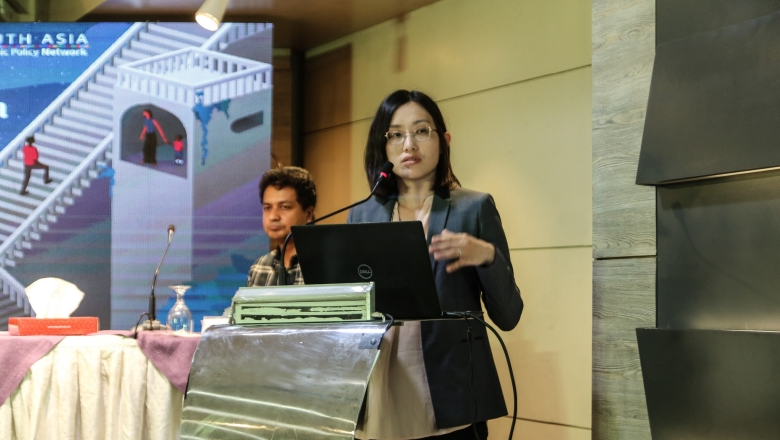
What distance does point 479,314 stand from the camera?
1.68 m

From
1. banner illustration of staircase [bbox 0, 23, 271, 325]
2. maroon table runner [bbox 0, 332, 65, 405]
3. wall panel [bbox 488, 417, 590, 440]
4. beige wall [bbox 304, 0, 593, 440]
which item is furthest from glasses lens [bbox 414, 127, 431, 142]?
banner illustration of staircase [bbox 0, 23, 271, 325]

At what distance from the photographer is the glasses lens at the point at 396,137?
6.15 feet

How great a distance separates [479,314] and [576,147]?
6.92 ft

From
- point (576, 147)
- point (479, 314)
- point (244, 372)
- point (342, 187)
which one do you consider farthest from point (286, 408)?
point (342, 187)

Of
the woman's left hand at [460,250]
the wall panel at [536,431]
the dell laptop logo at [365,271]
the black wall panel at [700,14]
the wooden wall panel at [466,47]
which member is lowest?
the wall panel at [536,431]

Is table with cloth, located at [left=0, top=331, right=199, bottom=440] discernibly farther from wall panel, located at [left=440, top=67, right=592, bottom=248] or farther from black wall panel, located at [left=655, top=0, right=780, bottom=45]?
wall panel, located at [left=440, top=67, right=592, bottom=248]

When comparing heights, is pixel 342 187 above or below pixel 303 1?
below

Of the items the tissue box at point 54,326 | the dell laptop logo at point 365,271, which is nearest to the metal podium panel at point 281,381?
the dell laptop logo at point 365,271

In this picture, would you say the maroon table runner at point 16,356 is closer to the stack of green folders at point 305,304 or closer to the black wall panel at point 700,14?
the stack of green folders at point 305,304

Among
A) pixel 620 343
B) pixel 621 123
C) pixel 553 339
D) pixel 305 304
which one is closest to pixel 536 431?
pixel 553 339

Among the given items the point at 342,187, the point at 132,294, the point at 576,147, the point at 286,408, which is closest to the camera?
the point at 286,408

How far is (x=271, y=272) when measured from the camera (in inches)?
107

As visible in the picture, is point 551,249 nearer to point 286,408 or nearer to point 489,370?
point 489,370

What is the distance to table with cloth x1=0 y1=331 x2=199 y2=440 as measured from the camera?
2152 millimetres
